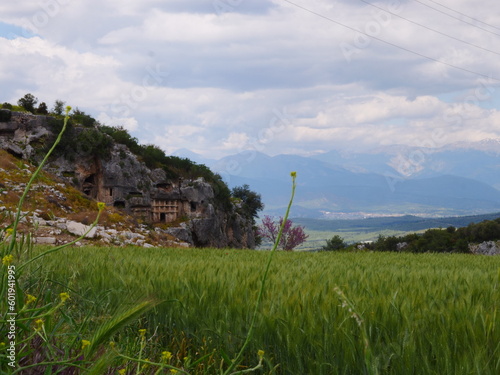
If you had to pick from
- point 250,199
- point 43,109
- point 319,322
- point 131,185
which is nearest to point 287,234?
point 250,199

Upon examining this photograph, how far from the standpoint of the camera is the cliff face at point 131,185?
5150 cm

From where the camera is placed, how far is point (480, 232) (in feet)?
133

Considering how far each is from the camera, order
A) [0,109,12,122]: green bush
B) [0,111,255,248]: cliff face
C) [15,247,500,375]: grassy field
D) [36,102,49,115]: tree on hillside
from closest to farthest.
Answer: [15,247,500,375]: grassy field
[0,109,12,122]: green bush
[0,111,255,248]: cliff face
[36,102,49,115]: tree on hillside

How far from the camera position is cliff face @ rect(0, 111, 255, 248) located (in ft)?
169

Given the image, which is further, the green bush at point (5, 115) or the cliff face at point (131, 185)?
the cliff face at point (131, 185)

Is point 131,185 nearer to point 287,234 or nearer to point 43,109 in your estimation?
point 43,109

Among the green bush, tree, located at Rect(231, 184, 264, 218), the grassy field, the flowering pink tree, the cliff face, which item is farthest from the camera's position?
tree, located at Rect(231, 184, 264, 218)

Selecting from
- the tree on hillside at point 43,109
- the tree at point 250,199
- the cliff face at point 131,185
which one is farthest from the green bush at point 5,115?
the tree at point 250,199

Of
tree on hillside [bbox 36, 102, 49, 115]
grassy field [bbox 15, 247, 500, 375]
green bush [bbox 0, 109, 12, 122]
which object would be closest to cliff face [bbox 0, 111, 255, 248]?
green bush [bbox 0, 109, 12, 122]

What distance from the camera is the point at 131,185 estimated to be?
199ft

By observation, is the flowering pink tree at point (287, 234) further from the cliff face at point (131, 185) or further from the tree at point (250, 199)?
the cliff face at point (131, 185)

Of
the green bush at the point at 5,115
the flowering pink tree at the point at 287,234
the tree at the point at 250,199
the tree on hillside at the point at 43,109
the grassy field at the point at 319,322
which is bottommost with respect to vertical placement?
the flowering pink tree at the point at 287,234

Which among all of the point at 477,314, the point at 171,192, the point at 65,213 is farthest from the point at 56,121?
the point at 477,314

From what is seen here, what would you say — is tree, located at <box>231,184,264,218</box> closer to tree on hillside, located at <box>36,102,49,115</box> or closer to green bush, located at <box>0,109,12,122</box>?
tree on hillside, located at <box>36,102,49,115</box>
